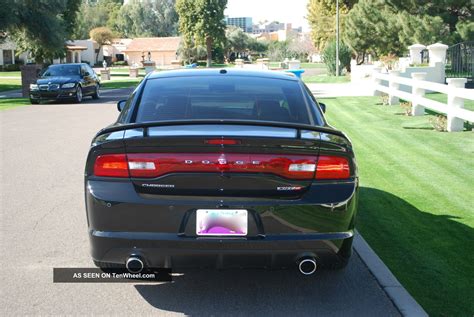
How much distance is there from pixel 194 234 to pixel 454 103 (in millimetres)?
10629

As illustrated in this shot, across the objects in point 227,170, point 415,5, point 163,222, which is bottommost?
point 163,222

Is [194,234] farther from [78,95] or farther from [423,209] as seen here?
[78,95]

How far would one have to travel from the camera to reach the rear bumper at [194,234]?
447cm

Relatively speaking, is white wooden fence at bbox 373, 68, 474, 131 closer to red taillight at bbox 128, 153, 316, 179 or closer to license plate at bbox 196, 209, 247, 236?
red taillight at bbox 128, 153, 316, 179

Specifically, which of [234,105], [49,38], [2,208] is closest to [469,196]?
[234,105]

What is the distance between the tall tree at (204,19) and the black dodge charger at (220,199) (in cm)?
9406

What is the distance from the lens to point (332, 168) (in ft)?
15.3

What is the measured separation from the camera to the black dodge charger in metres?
4.48

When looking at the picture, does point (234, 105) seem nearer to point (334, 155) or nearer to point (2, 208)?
point (334, 155)

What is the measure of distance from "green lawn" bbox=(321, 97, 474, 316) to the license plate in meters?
1.45

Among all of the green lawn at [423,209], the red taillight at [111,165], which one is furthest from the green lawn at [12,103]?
the red taillight at [111,165]

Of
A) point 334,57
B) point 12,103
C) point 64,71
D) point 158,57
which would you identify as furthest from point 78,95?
point 158,57

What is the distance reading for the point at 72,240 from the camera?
6598 millimetres

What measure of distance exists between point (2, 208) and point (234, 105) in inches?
139
